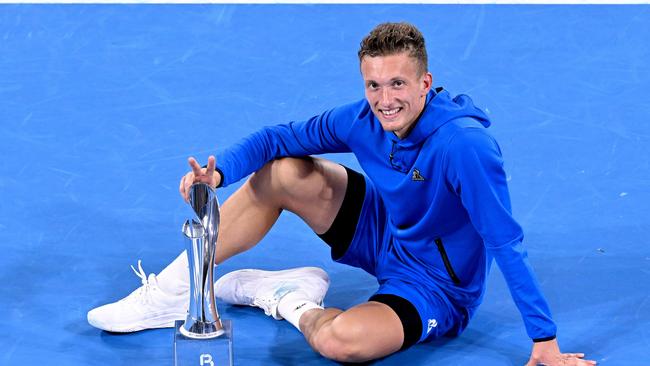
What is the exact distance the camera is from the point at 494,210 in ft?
9.67

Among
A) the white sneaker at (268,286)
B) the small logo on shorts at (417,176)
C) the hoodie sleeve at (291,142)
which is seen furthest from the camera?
the white sneaker at (268,286)

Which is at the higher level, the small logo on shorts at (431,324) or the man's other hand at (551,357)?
the small logo on shorts at (431,324)

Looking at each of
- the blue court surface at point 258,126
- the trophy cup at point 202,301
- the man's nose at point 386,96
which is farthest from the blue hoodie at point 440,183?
the trophy cup at point 202,301

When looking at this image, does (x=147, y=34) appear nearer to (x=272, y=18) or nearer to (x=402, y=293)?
(x=272, y=18)

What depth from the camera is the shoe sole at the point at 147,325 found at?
3338mm

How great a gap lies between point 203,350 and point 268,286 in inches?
21.8

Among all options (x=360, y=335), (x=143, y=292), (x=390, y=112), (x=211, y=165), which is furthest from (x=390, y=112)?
(x=143, y=292)

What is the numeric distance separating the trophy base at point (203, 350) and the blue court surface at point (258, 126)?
272 millimetres

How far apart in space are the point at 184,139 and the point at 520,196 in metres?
1.32

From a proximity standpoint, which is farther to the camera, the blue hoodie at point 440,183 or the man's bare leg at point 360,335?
the man's bare leg at point 360,335

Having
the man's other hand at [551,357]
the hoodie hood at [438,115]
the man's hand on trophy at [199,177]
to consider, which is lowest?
the man's other hand at [551,357]

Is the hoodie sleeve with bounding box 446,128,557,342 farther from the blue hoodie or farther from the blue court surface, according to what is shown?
the blue court surface

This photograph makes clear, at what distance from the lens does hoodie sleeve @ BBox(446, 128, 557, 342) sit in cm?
295

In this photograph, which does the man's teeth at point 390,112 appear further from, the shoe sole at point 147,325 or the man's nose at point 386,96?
the shoe sole at point 147,325
